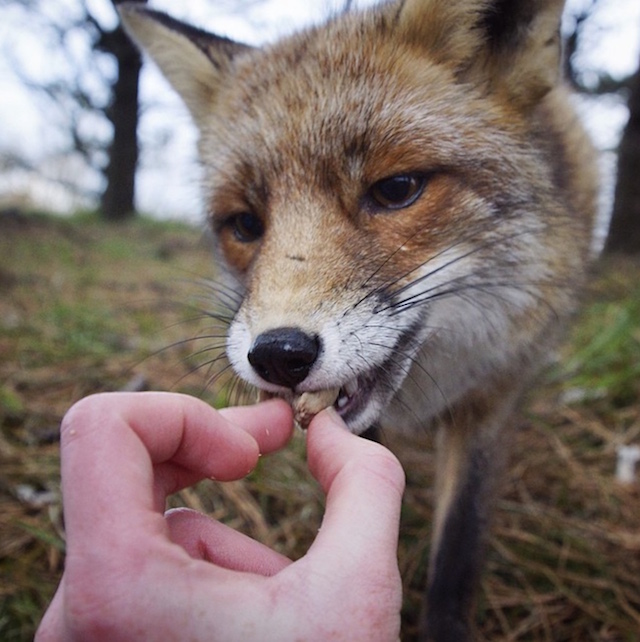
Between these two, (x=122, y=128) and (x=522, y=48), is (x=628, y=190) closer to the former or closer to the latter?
(x=522, y=48)

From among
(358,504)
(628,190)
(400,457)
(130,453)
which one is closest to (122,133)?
(628,190)

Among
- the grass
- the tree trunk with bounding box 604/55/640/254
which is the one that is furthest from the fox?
the tree trunk with bounding box 604/55/640/254

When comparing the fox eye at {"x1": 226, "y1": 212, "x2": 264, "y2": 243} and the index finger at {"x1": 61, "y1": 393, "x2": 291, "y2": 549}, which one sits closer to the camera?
the index finger at {"x1": 61, "y1": 393, "x2": 291, "y2": 549}

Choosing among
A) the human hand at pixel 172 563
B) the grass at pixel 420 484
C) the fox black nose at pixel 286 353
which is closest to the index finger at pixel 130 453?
the human hand at pixel 172 563

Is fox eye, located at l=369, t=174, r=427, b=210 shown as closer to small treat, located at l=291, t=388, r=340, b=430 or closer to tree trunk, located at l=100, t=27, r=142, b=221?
small treat, located at l=291, t=388, r=340, b=430

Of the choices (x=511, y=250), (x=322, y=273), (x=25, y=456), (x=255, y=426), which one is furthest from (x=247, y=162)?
(x=25, y=456)

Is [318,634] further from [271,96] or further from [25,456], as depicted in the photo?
[25,456]
